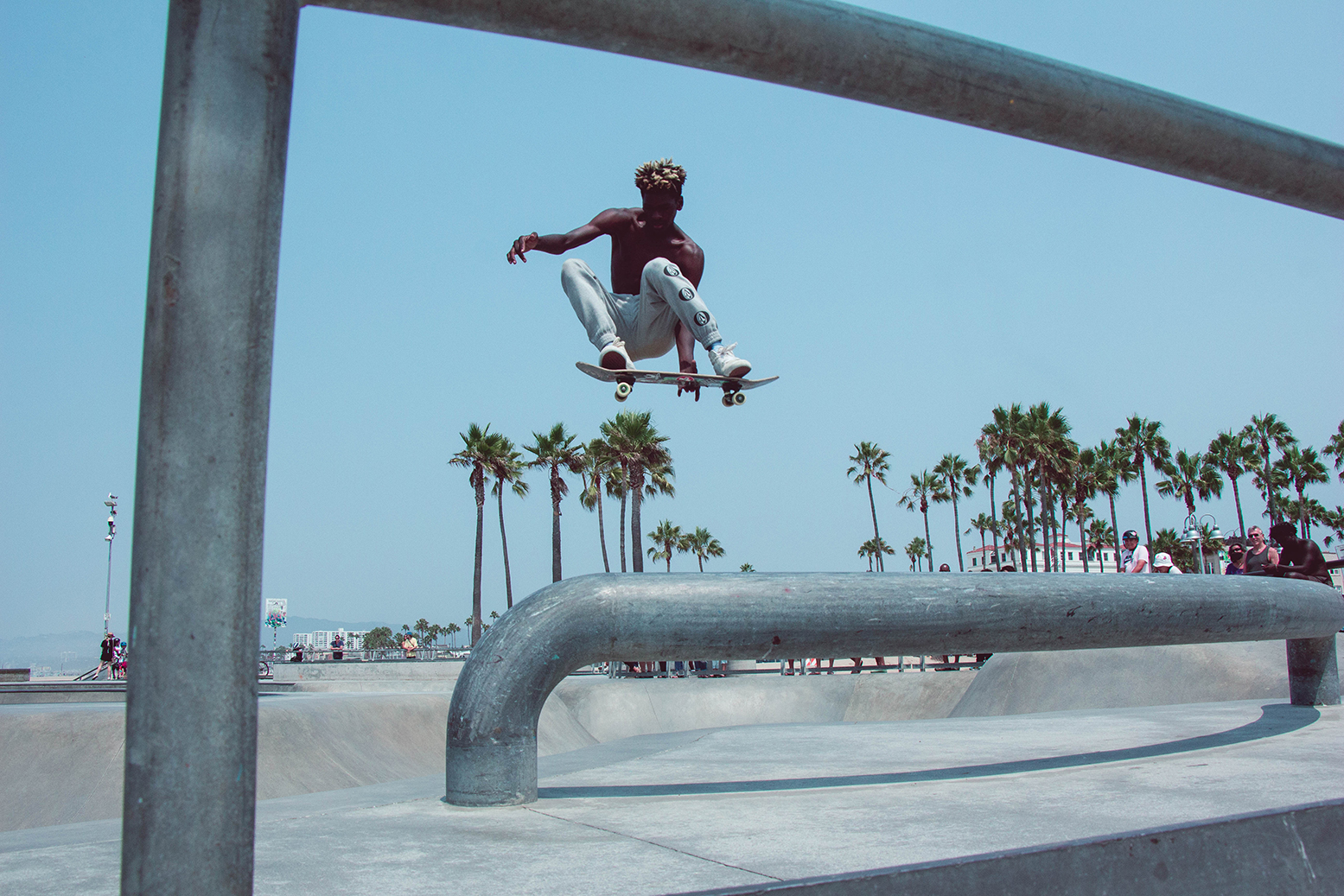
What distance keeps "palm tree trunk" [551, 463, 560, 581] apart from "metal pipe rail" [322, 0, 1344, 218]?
48.3m

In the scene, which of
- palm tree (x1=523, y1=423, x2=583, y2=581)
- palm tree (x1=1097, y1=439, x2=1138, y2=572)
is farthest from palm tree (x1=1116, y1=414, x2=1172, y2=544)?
palm tree (x1=523, y1=423, x2=583, y2=581)

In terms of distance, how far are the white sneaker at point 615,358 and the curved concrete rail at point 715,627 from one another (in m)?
2.00

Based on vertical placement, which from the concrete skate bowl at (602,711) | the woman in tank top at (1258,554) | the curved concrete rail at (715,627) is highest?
the woman in tank top at (1258,554)

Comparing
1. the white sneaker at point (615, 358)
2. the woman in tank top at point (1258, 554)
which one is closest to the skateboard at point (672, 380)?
the white sneaker at point (615, 358)

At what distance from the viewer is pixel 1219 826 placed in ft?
8.50

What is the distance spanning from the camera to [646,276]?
6.41m

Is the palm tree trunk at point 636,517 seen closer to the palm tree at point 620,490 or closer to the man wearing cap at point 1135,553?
the palm tree at point 620,490

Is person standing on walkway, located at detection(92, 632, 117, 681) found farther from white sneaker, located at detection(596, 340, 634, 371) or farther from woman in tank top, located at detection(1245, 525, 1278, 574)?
woman in tank top, located at detection(1245, 525, 1278, 574)

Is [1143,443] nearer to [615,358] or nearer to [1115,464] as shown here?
[1115,464]

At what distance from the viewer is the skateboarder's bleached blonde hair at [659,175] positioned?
6.55 meters

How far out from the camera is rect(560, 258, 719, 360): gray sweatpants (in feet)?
20.7

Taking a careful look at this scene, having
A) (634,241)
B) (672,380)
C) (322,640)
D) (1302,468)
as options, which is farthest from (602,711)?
(1302,468)

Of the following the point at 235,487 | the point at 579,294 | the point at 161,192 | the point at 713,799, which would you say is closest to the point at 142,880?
the point at 235,487

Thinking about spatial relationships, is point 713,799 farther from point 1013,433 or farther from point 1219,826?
point 1013,433
